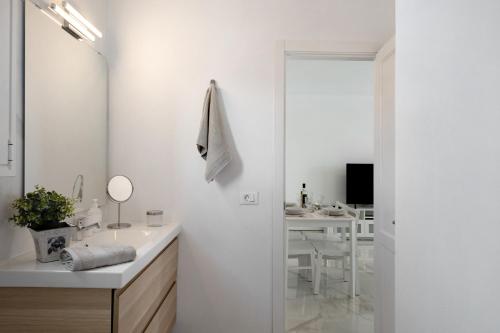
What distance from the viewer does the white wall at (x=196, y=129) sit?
6.69 feet

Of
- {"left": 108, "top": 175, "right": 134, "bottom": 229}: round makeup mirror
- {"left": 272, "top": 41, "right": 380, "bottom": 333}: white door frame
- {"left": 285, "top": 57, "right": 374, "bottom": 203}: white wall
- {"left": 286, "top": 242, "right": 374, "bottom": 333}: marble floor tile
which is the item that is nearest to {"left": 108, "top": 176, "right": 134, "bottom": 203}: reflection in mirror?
{"left": 108, "top": 175, "right": 134, "bottom": 229}: round makeup mirror

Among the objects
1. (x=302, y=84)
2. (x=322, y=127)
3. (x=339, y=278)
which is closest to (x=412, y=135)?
(x=339, y=278)

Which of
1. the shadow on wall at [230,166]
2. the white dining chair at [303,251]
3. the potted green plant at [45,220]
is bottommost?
the white dining chair at [303,251]

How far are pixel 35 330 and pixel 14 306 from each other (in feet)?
0.37

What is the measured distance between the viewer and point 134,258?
1230 mm

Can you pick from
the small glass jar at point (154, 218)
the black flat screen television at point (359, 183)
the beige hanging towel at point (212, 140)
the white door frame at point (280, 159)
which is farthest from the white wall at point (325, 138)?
the small glass jar at point (154, 218)

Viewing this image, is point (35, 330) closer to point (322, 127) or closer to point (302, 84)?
point (302, 84)

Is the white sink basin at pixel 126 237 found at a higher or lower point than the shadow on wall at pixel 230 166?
lower

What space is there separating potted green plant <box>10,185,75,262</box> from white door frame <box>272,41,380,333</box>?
1.20 metres

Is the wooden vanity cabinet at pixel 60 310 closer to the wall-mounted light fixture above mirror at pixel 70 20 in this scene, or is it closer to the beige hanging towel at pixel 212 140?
the beige hanging towel at pixel 212 140

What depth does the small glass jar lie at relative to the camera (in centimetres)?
191

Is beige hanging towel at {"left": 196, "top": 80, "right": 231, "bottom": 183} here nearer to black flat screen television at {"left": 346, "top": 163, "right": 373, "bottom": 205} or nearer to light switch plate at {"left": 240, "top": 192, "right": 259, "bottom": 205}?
light switch plate at {"left": 240, "top": 192, "right": 259, "bottom": 205}

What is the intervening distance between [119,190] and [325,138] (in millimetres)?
4387

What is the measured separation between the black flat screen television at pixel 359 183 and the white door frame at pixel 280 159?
12.4 ft
